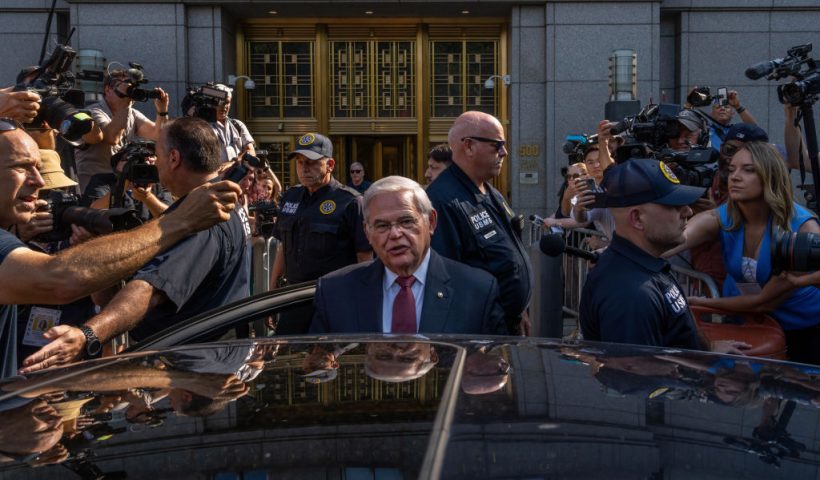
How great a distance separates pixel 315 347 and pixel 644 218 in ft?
5.89

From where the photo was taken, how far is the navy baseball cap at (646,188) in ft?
10.9

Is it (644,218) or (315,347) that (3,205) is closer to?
(315,347)

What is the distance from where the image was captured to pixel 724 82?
16.2 m

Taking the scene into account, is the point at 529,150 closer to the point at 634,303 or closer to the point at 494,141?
the point at 494,141

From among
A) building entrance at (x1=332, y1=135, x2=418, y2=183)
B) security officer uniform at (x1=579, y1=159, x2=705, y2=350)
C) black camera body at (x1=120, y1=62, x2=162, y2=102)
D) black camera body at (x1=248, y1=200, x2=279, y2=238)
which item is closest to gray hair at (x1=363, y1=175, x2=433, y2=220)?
security officer uniform at (x1=579, y1=159, x2=705, y2=350)

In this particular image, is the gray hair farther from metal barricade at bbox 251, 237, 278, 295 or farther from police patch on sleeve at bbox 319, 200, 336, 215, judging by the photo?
metal barricade at bbox 251, 237, 278, 295

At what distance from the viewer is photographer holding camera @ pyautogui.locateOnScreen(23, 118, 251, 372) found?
10.2 ft

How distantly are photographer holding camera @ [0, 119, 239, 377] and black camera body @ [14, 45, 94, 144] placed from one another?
1792 millimetres

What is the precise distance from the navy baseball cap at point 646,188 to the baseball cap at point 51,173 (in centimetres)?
233

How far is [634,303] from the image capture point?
307 centimetres

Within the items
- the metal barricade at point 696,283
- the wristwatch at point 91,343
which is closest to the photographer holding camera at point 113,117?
the wristwatch at point 91,343

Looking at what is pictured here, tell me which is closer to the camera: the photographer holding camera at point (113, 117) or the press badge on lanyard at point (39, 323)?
the press badge on lanyard at point (39, 323)

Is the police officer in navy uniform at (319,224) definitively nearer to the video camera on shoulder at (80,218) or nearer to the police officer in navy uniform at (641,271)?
the video camera on shoulder at (80,218)

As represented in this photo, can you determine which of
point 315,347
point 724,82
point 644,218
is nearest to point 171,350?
point 315,347
